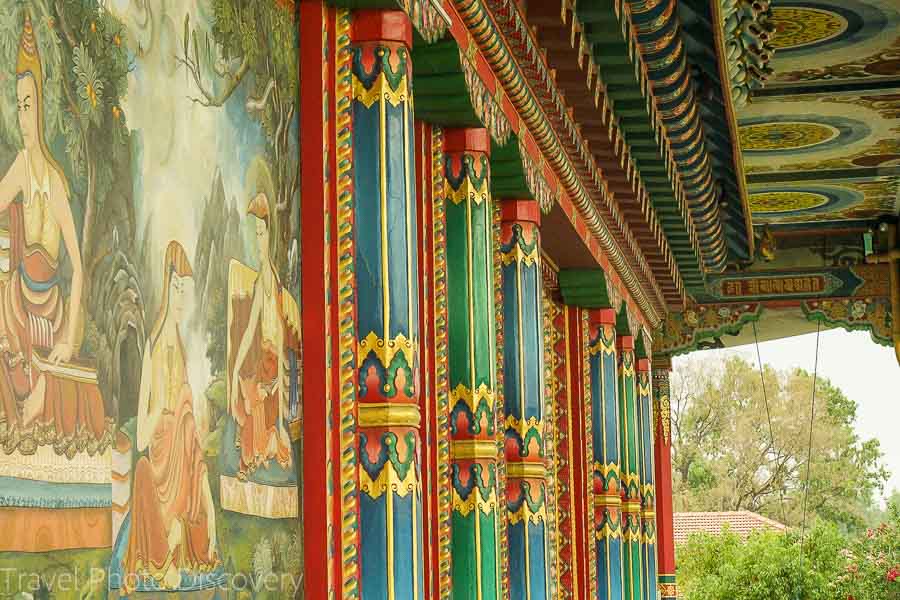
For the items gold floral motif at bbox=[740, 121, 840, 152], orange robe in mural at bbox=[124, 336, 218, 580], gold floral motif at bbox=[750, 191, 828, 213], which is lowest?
orange robe in mural at bbox=[124, 336, 218, 580]

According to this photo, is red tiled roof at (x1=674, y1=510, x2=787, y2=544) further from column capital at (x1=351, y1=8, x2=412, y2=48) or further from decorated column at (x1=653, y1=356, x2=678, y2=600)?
column capital at (x1=351, y1=8, x2=412, y2=48)

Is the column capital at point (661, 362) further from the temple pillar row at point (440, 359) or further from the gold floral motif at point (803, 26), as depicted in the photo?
the temple pillar row at point (440, 359)

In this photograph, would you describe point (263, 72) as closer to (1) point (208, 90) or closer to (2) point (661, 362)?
(1) point (208, 90)

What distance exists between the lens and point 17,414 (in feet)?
10.1

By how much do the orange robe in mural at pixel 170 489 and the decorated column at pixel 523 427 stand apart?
3.92 metres

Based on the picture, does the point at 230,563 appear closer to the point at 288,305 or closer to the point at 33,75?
the point at 288,305

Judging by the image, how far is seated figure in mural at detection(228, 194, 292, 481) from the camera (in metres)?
4.36

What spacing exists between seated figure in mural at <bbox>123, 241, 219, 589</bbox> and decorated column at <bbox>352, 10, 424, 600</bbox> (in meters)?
0.98

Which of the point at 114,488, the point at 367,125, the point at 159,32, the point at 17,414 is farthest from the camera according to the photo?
the point at 367,125

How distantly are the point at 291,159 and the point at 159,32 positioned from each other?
1016 mm

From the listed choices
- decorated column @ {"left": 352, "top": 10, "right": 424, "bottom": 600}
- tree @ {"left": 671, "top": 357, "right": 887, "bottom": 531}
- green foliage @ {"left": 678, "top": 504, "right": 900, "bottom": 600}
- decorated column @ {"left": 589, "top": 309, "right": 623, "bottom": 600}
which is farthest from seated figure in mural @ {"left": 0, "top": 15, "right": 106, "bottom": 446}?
tree @ {"left": 671, "top": 357, "right": 887, "bottom": 531}

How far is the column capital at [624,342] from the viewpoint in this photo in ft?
45.0

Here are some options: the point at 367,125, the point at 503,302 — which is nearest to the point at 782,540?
the point at 503,302

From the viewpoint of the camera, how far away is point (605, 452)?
12359 mm
